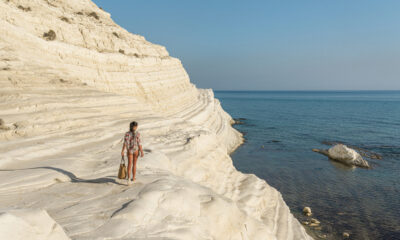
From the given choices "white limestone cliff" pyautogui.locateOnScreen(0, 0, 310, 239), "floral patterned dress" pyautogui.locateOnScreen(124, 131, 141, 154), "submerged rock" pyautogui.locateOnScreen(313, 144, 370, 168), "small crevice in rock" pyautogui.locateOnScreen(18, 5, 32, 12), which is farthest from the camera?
"submerged rock" pyautogui.locateOnScreen(313, 144, 370, 168)

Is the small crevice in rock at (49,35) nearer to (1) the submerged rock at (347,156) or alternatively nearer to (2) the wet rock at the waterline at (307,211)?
(2) the wet rock at the waterline at (307,211)

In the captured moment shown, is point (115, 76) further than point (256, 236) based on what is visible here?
Yes

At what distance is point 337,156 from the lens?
21.4m

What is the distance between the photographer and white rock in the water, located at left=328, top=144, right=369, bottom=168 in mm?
20266

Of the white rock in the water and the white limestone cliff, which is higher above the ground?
the white limestone cliff

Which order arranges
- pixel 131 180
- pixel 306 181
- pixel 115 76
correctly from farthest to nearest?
pixel 306 181 → pixel 115 76 → pixel 131 180

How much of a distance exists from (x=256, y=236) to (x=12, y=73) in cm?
934

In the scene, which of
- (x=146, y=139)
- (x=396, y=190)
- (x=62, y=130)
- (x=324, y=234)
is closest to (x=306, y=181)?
(x=396, y=190)

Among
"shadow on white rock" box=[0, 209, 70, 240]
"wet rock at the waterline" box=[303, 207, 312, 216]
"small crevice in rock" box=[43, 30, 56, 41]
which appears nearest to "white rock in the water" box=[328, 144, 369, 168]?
"wet rock at the waterline" box=[303, 207, 312, 216]

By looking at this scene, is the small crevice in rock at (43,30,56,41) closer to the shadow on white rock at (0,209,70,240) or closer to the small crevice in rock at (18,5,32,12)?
the small crevice in rock at (18,5,32,12)

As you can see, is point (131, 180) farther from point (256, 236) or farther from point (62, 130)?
point (62, 130)

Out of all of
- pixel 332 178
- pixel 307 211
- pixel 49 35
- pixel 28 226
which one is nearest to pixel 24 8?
pixel 49 35

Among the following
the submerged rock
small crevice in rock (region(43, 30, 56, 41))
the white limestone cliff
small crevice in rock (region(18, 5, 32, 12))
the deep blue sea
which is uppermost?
small crevice in rock (region(18, 5, 32, 12))

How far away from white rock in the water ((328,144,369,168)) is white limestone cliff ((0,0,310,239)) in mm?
12345
